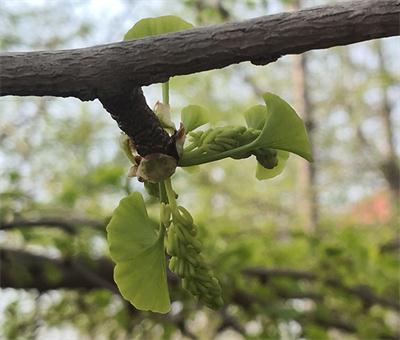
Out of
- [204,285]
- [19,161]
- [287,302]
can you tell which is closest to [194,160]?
[204,285]

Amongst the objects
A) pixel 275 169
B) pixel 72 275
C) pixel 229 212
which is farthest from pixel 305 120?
pixel 275 169

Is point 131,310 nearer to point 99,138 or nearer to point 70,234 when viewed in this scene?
point 70,234

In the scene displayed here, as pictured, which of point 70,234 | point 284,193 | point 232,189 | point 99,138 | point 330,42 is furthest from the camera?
point 284,193

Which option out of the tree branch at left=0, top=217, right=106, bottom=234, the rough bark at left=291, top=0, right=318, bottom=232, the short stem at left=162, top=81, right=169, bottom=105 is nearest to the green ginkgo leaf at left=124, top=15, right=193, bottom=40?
the short stem at left=162, top=81, right=169, bottom=105

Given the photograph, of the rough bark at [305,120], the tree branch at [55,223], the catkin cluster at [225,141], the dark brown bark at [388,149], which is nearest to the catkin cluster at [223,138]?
the catkin cluster at [225,141]

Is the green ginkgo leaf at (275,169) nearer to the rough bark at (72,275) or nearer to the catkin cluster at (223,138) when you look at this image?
the catkin cluster at (223,138)
